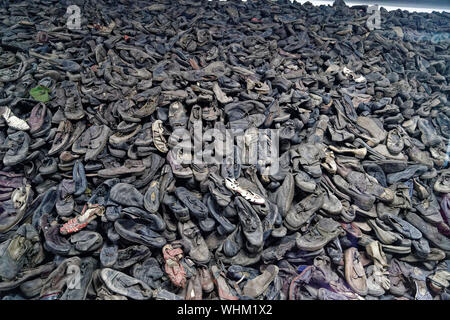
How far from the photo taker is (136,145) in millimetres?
2400

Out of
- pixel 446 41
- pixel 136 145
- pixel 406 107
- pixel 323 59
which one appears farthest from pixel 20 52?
pixel 446 41

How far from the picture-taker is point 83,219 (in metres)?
2.01

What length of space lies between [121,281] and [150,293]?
0.23 metres

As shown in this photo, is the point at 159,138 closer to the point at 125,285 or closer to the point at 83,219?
the point at 83,219

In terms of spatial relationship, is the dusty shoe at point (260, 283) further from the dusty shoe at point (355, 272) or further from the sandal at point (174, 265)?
the dusty shoe at point (355, 272)

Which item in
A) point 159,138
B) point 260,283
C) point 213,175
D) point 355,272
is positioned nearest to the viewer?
point 260,283

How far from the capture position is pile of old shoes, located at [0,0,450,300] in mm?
1920

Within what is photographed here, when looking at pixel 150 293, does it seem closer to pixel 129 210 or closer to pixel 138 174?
pixel 129 210

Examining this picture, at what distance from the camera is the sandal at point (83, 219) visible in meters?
1.97

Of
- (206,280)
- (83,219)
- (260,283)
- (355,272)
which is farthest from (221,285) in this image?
(83,219)

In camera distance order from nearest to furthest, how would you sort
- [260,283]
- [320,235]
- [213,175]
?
[260,283] → [320,235] → [213,175]

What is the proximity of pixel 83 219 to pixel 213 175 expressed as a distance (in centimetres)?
108

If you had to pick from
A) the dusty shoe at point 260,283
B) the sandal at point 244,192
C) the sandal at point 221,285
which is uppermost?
the sandal at point 244,192

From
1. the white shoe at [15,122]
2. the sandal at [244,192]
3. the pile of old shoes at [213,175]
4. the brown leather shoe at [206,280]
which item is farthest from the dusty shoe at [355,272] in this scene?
the white shoe at [15,122]
